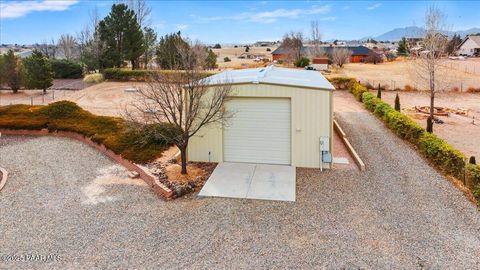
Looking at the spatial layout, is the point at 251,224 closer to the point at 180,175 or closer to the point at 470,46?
the point at 180,175

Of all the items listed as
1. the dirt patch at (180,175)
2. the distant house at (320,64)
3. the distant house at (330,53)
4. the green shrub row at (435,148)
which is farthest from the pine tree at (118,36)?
the dirt patch at (180,175)

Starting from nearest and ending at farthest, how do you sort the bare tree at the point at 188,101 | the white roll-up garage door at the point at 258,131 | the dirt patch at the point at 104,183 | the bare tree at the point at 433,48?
1. the dirt patch at the point at 104,183
2. the bare tree at the point at 188,101
3. the white roll-up garage door at the point at 258,131
4. the bare tree at the point at 433,48

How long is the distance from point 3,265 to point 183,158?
222 inches

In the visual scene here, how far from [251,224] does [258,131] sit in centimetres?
471

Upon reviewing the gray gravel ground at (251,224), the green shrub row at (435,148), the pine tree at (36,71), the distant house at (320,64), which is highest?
the distant house at (320,64)

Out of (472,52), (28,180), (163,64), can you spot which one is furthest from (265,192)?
(472,52)

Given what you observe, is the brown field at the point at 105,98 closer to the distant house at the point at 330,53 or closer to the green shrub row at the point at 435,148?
the green shrub row at the point at 435,148

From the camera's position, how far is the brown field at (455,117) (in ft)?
52.5

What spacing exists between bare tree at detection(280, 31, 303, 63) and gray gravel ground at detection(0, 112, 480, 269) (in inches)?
2042

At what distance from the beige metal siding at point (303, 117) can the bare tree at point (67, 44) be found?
57.7m

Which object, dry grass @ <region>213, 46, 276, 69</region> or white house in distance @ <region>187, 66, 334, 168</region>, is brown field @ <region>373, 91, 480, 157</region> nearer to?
white house in distance @ <region>187, 66, 334, 168</region>

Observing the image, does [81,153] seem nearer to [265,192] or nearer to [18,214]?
[18,214]

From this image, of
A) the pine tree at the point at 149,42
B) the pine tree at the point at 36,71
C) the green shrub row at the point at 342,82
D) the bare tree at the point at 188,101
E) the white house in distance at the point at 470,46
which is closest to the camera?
the bare tree at the point at 188,101

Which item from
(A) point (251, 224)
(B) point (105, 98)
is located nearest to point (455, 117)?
(A) point (251, 224)
